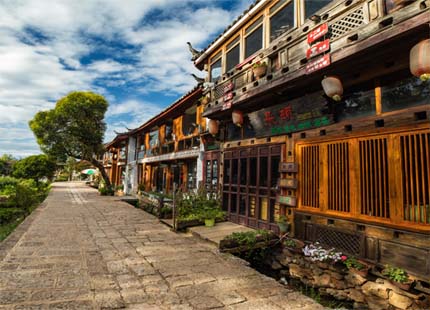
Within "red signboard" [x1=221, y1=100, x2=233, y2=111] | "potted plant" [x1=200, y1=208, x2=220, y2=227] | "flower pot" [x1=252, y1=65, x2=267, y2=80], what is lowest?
"potted plant" [x1=200, y1=208, x2=220, y2=227]

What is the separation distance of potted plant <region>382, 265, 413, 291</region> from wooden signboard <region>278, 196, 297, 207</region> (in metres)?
2.12

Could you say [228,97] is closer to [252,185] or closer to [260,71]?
[260,71]

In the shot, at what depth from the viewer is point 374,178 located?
4.42m

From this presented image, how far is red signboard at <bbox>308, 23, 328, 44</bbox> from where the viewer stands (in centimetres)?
474

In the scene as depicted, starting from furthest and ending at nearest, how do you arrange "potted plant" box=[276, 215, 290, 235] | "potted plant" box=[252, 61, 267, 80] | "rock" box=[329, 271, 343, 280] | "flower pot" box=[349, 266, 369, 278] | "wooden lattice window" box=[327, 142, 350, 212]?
"potted plant" box=[252, 61, 267, 80]
"potted plant" box=[276, 215, 290, 235]
"wooden lattice window" box=[327, 142, 350, 212]
"rock" box=[329, 271, 343, 280]
"flower pot" box=[349, 266, 369, 278]

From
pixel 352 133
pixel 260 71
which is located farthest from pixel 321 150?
pixel 260 71

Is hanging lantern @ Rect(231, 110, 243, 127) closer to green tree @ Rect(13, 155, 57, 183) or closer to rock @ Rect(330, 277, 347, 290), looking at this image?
rock @ Rect(330, 277, 347, 290)

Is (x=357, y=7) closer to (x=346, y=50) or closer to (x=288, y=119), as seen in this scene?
(x=346, y=50)

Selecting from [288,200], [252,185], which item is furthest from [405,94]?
[252,185]

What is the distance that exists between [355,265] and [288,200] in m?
1.91

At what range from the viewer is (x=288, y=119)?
6.29 metres

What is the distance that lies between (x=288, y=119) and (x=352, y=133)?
1.76m

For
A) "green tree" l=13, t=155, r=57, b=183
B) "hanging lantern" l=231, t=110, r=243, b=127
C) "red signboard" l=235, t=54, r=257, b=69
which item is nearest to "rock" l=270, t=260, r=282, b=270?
"hanging lantern" l=231, t=110, r=243, b=127

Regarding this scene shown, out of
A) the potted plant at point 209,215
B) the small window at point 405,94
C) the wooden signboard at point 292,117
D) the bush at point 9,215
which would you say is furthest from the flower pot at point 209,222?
the bush at point 9,215
